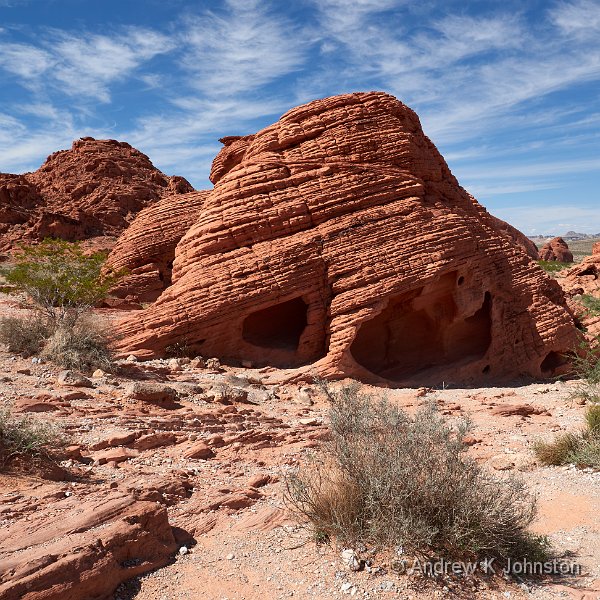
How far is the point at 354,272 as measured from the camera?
13305mm

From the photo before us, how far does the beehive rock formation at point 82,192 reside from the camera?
35438mm

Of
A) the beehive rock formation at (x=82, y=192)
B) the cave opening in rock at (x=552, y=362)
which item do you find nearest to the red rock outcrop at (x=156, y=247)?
the cave opening in rock at (x=552, y=362)

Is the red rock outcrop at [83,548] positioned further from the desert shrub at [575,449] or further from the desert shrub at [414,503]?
the desert shrub at [575,449]

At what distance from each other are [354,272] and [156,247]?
11235 mm

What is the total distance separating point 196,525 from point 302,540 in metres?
1.04

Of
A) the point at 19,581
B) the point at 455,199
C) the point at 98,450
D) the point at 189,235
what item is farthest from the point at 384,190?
the point at 19,581

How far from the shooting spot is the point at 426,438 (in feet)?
16.1

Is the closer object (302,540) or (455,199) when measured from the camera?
(302,540)

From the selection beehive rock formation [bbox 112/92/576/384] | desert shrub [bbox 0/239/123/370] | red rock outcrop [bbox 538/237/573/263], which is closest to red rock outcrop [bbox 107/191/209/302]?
desert shrub [bbox 0/239/123/370]

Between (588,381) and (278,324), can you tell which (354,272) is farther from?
(588,381)

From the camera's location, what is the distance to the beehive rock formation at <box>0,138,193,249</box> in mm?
35438

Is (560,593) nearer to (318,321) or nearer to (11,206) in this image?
(318,321)

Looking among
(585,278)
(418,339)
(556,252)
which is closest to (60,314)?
(418,339)

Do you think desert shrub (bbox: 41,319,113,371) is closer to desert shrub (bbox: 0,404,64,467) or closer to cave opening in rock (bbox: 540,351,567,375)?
desert shrub (bbox: 0,404,64,467)
